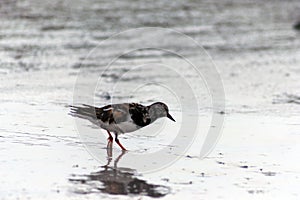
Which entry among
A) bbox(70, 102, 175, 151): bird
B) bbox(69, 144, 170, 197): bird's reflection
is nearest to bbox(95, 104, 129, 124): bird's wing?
bbox(70, 102, 175, 151): bird

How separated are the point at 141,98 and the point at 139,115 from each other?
315 centimetres

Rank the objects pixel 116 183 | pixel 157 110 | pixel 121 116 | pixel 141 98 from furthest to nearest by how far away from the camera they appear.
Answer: pixel 141 98 → pixel 157 110 → pixel 121 116 → pixel 116 183

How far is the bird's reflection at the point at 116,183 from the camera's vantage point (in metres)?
6.28

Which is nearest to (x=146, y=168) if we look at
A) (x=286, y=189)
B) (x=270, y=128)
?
(x=286, y=189)

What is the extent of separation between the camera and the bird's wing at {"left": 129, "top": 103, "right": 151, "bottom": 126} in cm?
778

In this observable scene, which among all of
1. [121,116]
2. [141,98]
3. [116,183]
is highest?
[141,98]

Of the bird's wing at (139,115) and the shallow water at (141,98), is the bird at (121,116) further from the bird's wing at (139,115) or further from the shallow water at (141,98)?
the shallow water at (141,98)

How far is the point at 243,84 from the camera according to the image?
12.5 m

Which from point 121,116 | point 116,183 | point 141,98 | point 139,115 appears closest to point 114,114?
point 121,116

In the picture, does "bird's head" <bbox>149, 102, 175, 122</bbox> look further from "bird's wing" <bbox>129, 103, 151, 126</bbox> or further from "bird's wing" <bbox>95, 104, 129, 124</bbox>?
"bird's wing" <bbox>95, 104, 129, 124</bbox>

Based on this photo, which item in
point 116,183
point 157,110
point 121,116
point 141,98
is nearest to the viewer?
point 116,183

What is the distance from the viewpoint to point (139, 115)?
7820 mm

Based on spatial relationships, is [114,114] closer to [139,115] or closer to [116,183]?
[139,115]

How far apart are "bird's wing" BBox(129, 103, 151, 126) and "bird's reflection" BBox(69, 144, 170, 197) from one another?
0.84m
